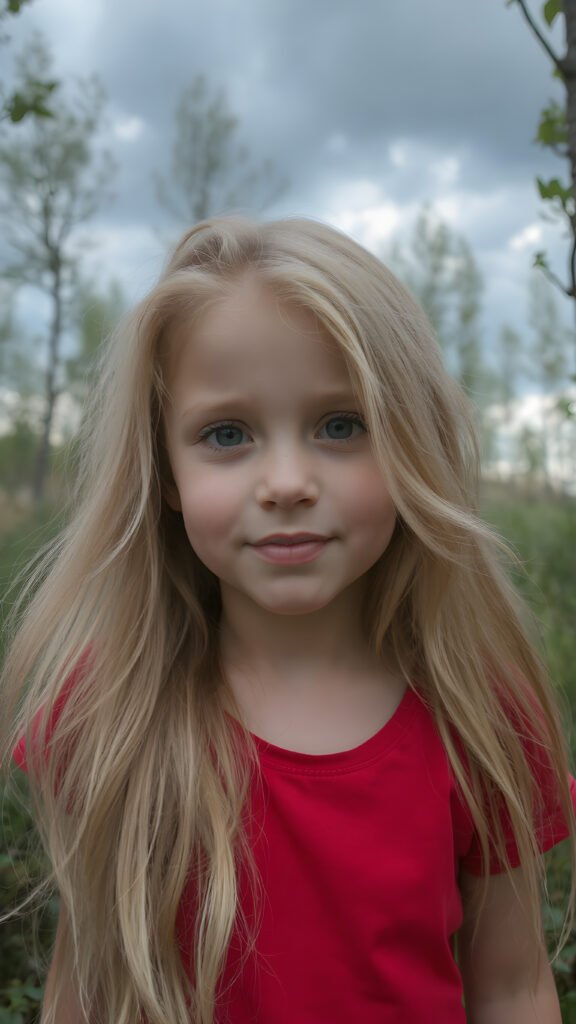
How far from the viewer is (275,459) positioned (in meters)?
1.20

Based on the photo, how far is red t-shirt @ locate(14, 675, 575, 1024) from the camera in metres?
1.24

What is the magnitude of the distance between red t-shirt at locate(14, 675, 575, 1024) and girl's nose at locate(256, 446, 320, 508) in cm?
41

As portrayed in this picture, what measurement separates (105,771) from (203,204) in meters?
15.8

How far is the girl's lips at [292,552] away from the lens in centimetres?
122

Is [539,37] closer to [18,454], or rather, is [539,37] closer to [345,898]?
[345,898]

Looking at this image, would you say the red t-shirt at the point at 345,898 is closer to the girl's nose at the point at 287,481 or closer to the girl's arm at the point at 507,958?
the girl's arm at the point at 507,958

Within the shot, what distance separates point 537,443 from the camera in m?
32.4

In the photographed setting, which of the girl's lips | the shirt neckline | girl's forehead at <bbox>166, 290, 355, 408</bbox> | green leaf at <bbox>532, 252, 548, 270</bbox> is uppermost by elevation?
green leaf at <bbox>532, 252, 548, 270</bbox>

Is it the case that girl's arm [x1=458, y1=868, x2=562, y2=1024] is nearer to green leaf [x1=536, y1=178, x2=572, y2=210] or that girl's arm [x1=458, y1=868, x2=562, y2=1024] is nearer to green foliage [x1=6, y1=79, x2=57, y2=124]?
green leaf [x1=536, y1=178, x2=572, y2=210]

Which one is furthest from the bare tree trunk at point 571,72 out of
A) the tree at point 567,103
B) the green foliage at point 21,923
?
the green foliage at point 21,923

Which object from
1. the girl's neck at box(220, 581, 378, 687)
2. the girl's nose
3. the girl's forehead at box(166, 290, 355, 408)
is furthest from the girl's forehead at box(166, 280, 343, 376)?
the girl's neck at box(220, 581, 378, 687)

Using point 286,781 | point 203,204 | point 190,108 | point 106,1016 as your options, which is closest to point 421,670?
point 286,781

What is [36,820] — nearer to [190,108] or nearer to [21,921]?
[21,921]

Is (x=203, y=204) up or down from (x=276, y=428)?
up
